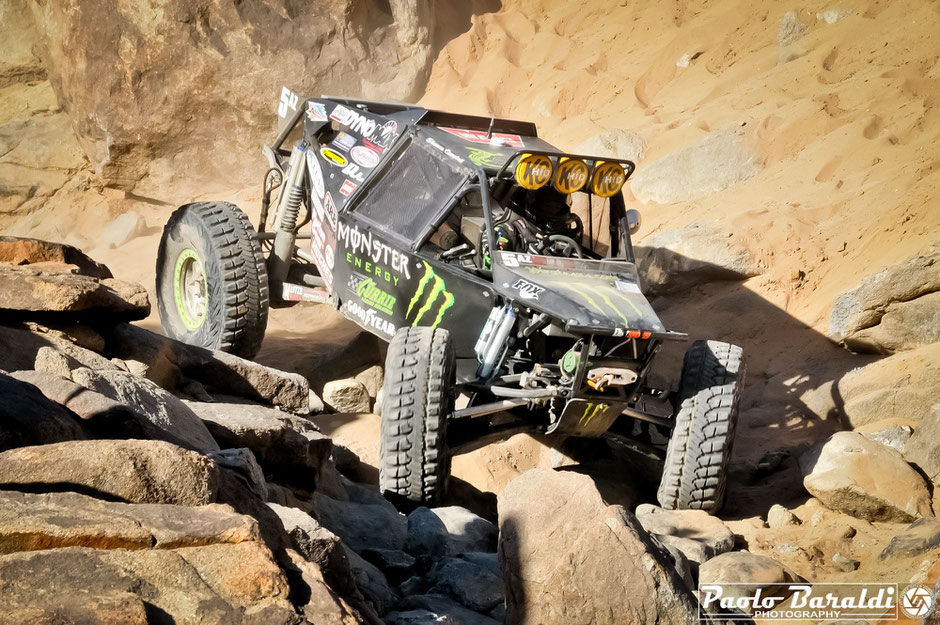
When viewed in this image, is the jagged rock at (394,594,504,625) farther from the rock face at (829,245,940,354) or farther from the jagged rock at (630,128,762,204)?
the jagged rock at (630,128,762,204)

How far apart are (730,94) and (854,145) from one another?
199 cm

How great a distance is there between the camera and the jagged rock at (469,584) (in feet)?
13.5

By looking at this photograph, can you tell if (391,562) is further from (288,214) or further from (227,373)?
(288,214)

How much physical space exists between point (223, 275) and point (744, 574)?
4484 mm

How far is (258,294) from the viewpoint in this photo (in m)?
7.64

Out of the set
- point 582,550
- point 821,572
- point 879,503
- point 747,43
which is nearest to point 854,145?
point 747,43

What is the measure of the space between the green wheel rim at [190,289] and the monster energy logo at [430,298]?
2283 millimetres

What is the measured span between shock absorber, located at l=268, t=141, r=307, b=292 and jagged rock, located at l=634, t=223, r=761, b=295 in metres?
3.55

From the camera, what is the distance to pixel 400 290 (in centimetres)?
669

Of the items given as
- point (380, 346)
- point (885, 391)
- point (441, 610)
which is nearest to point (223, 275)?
point (380, 346)

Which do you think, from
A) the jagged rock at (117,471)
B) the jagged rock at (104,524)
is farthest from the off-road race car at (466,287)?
the jagged rock at (104,524)

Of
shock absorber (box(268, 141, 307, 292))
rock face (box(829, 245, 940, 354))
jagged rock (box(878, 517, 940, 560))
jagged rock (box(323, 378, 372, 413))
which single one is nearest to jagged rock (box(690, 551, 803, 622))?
jagged rock (box(878, 517, 940, 560))

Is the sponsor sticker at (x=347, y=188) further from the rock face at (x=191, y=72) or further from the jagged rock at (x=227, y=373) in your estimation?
the rock face at (x=191, y=72)

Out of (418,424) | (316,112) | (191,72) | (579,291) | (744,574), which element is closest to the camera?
(744,574)
